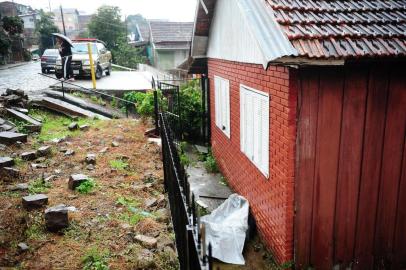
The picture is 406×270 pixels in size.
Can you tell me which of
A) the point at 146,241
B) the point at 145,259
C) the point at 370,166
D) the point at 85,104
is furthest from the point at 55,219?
the point at 85,104

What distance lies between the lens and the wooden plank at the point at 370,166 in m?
4.47

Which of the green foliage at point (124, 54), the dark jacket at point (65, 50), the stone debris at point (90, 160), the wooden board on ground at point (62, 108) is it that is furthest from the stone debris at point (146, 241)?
the green foliage at point (124, 54)

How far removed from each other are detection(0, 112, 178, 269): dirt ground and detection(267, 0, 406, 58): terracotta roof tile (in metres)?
3.25

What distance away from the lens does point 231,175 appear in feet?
26.8

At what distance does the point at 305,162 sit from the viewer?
4.55 meters

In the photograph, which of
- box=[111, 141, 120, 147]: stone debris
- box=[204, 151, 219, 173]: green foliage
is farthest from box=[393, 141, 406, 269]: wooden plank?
box=[111, 141, 120, 147]: stone debris

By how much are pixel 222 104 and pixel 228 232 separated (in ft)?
12.7

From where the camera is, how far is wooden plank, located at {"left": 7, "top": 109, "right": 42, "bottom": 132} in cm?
975

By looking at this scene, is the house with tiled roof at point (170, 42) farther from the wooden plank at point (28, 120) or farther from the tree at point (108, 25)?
the wooden plank at point (28, 120)

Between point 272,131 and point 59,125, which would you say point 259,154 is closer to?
point 272,131

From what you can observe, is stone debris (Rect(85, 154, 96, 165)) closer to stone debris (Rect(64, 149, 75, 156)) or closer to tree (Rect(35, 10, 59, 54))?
stone debris (Rect(64, 149, 75, 156))

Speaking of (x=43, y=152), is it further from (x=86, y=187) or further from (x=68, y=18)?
(x=68, y=18)

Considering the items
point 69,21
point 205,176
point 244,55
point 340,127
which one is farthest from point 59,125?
point 69,21

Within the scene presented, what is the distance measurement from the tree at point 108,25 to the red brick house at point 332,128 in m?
33.9
